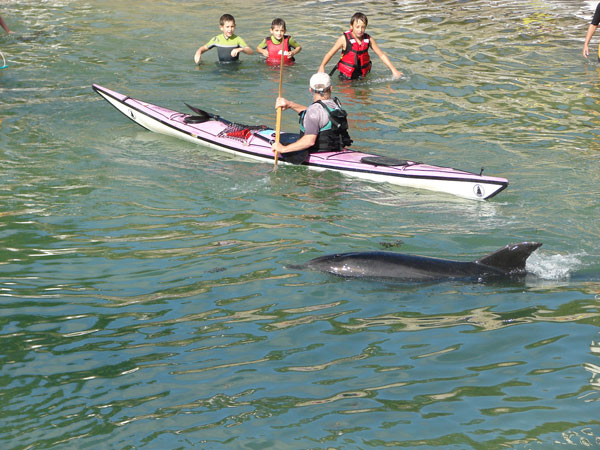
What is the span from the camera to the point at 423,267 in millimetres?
6879

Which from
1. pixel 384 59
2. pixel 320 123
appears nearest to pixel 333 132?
pixel 320 123

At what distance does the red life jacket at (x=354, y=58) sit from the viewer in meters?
15.5

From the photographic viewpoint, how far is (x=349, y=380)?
5262 millimetres

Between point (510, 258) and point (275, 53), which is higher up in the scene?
point (275, 53)

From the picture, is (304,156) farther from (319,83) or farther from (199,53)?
(199,53)

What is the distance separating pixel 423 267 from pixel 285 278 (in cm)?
125

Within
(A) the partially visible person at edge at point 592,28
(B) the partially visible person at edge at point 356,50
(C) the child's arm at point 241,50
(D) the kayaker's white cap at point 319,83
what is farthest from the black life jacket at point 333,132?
(A) the partially visible person at edge at point 592,28

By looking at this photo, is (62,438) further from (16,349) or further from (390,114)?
(390,114)

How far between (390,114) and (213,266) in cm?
713

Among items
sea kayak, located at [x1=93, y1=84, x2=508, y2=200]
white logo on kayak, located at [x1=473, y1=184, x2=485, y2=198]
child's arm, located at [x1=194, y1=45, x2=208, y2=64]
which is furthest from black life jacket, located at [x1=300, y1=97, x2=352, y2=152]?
child's arm, located at [x1=194, y1=45, x2=208, y2=64]

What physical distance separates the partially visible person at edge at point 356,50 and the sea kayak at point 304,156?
174 inches

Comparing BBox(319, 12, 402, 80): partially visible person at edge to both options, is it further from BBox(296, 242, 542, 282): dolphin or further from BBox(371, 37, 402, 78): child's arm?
BBox(296, 242, 542, 282): dolphin

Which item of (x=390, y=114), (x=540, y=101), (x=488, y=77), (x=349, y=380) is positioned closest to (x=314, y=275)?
(x=349, y=380)

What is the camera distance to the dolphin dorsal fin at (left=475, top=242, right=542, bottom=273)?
6.70 metres
